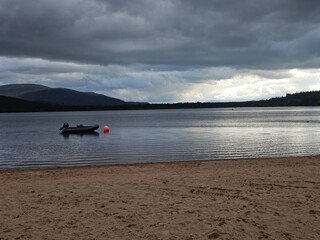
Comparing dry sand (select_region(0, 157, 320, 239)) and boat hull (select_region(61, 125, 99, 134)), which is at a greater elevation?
dry sand (select_region(0, 157, 320, 239))

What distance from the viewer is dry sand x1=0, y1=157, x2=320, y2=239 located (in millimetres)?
7574

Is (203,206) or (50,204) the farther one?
(50,204)

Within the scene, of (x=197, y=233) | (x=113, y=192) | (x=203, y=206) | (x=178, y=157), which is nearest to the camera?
(x=197, y=233)

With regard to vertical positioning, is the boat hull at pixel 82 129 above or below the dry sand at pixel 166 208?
below

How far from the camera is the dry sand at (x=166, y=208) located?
757cm

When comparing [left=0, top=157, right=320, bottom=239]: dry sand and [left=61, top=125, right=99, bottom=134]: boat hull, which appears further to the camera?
[left=61, top=125, right=99, bottom=134]: boat hull

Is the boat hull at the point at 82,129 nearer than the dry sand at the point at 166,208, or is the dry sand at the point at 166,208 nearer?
the dry sand at the point at 166,208

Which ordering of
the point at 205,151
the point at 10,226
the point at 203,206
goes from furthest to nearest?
the point at 205,151 < the point at 203,206 < the point at 10,226

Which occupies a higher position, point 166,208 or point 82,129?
point 166,208

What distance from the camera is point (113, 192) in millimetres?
11469

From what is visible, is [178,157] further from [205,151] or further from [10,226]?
[10,226]

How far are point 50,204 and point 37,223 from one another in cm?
180

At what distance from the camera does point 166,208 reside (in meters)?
9.30

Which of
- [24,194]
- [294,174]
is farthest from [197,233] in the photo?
[294,174]
